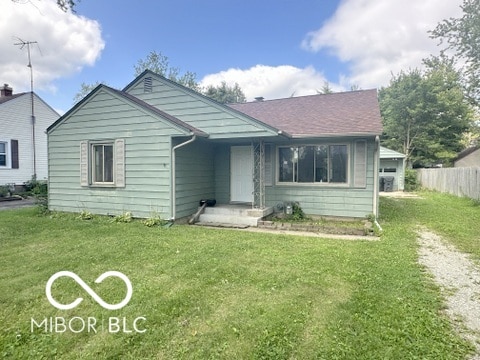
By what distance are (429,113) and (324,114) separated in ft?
68.5

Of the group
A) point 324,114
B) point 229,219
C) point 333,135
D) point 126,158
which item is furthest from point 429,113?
point 126,158

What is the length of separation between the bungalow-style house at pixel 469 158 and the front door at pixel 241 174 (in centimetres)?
2649

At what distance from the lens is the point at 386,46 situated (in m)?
20.4

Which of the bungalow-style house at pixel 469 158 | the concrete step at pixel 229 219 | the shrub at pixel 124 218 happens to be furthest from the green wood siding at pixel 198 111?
the bungalow-style house at pixel 469 158

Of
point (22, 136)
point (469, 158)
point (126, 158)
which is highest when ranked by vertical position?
point (22, 136)

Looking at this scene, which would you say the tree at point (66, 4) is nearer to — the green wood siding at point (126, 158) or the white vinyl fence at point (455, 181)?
the green wood siding at point (126, 158)

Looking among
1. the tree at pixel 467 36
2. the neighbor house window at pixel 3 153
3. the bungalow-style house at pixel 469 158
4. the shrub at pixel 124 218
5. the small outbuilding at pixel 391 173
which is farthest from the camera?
the bungalow-style house at pixel 469 158

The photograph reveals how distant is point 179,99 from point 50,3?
367 cm

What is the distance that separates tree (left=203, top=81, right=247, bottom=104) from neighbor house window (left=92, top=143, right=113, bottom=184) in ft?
66.6

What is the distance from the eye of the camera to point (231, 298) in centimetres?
342

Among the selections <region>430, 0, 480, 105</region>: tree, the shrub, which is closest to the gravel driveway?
the shrub

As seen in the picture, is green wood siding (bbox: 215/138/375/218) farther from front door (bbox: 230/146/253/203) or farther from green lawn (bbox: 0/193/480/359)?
green lawn (bbox: 0/193/480/359)

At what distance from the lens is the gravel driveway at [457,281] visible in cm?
290

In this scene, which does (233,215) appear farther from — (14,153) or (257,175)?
(14,153)
